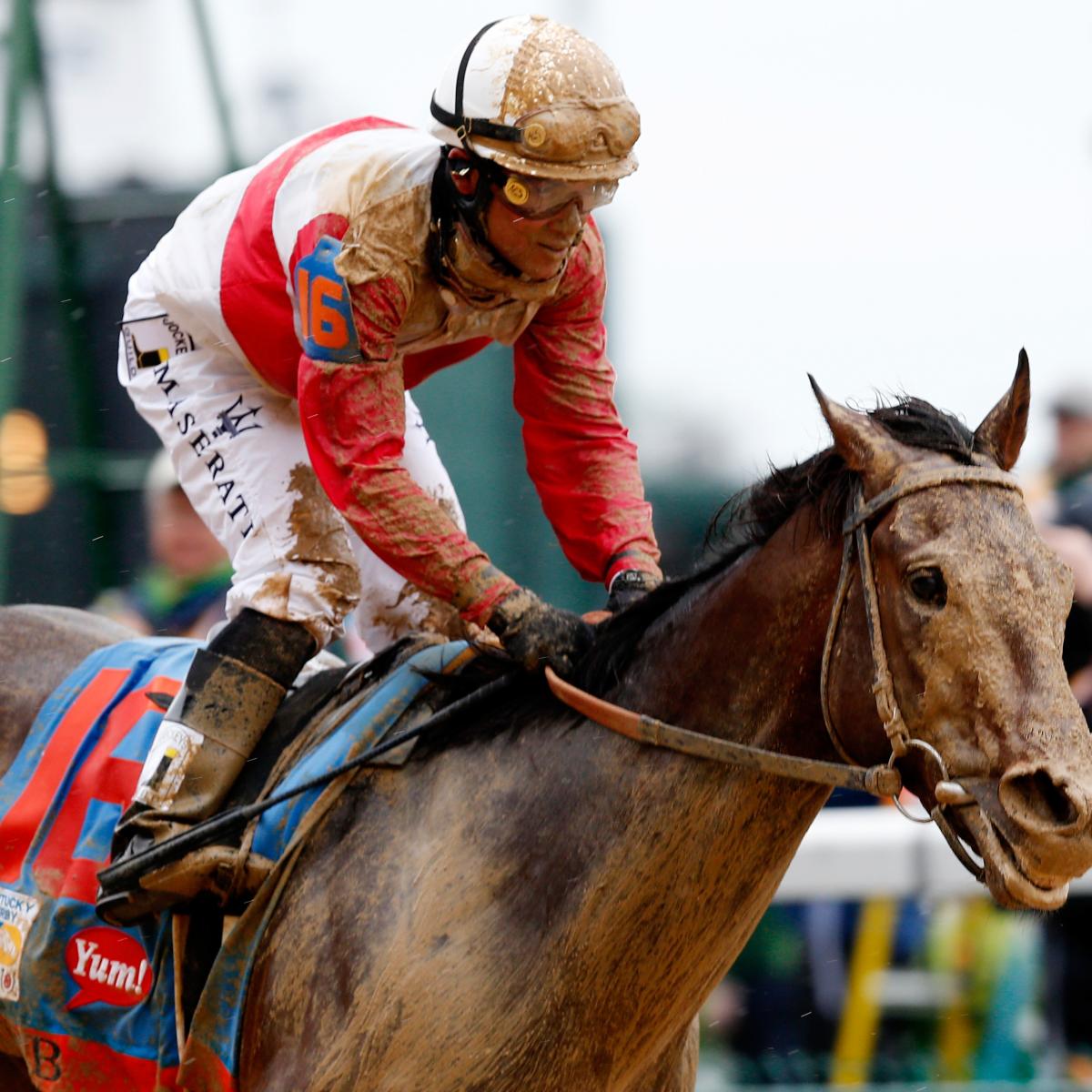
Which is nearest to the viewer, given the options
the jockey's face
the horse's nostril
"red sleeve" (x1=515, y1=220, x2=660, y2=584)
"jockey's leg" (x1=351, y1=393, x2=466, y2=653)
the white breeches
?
the horse's nostril

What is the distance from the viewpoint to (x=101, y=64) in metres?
7.94

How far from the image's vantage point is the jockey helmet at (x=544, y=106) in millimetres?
3129

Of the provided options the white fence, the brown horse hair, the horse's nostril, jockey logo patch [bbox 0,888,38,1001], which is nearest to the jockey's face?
the brown horse hair

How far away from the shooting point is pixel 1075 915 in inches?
205

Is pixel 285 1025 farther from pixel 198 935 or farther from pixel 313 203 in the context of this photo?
pixel 313 203

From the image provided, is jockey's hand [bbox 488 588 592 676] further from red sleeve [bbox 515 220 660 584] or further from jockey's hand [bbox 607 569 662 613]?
red sleeve [bbox 515 220 660 584]

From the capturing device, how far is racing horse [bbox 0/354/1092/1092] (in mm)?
2594

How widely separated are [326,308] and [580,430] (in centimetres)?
77

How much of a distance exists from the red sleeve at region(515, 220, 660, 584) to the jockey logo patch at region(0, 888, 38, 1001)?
4.39ft

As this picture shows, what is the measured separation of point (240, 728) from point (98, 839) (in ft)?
1.35

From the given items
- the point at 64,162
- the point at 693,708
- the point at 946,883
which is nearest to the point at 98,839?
the point at 693,708

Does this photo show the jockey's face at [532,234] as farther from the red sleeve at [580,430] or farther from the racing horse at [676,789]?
the racing horse at [676,789]

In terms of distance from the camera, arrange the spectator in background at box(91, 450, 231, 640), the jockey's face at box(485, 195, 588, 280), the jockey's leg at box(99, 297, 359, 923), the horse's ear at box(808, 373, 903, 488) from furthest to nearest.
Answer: the spectator in background at box(91, 450, 231, 640), the jockey's leg at box(99, 297, 359, 923), the jockey's face at box(485, 195, 588, 280), the horse's ear at box(808, 373, 903, 488)

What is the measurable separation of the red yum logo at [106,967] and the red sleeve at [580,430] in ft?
3.94
